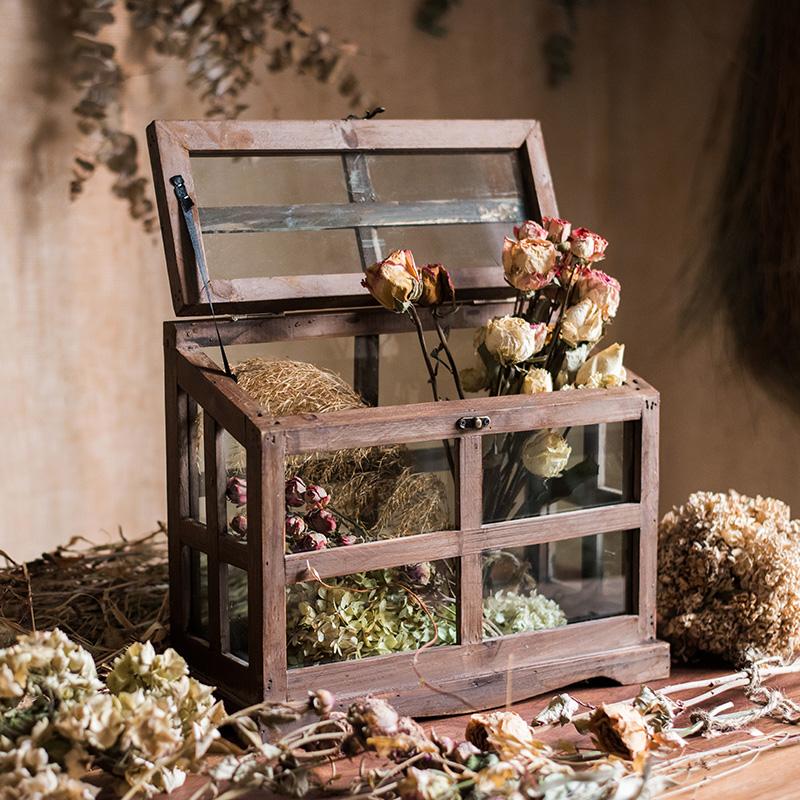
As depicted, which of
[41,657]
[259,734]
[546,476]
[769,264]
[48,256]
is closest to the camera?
[41,657]

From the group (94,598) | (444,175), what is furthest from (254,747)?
(444,175)

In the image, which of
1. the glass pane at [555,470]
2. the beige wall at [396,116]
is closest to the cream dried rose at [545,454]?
the glass pane at [555,470]

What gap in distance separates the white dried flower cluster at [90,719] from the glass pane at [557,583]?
0.34 metres

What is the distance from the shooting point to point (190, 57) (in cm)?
203

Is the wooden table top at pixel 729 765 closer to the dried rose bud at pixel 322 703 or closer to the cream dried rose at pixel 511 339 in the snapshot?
the dried rose bud at pixel 322 703

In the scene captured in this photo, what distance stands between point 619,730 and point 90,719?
1.37ft

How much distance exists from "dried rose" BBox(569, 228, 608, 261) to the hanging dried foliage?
3.32 feet

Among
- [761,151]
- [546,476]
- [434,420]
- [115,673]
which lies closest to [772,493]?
[761,151]

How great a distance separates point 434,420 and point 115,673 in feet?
1.19

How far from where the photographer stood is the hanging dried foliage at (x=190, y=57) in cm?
197

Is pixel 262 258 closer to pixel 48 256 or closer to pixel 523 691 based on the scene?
pixel 523 691

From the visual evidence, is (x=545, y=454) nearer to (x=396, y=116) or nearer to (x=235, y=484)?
(x=235, y=484)

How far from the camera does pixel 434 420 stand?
1.09 metres

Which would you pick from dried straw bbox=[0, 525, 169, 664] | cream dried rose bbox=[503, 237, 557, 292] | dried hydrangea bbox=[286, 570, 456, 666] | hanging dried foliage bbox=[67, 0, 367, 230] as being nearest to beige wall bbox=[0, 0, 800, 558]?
hanging dried foliage bbox=[67, 0, 367, 230]
